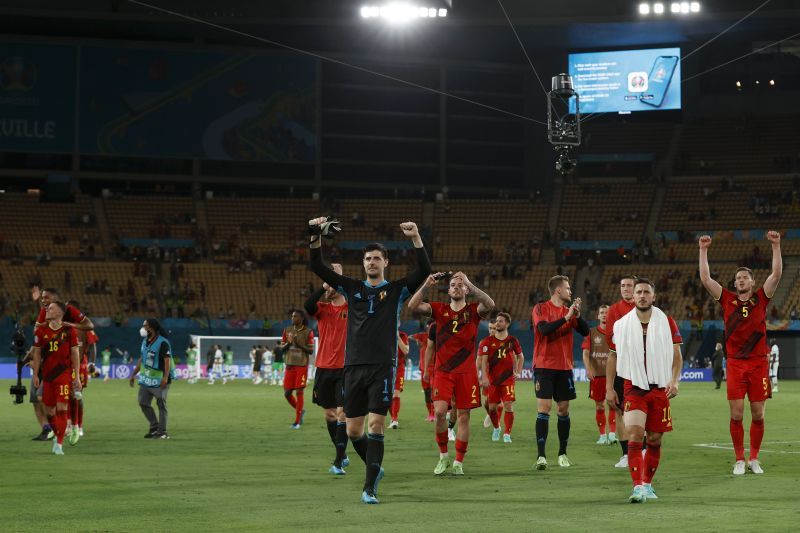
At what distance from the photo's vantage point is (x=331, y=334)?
14.9 metres

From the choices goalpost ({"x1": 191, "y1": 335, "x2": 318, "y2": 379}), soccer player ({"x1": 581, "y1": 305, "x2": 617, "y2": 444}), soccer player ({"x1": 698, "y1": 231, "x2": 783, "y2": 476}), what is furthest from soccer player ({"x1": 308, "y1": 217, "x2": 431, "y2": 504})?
goalpost ({"x1": 191, "y1": 335, "x2": 318, "y2": 379})

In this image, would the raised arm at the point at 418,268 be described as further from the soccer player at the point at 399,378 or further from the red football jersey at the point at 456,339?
the soccer player at the point at 399,378

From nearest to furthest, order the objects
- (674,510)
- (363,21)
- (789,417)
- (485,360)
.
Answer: (674,510) < (485,360) < (789,417) < (363,21)

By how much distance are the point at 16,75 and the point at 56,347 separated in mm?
50709

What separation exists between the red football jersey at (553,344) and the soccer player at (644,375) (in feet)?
12.0

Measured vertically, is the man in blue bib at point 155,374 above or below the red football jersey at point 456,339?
below

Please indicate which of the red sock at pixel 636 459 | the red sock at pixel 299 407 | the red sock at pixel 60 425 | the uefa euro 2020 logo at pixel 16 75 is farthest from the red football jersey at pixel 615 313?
the uefa euro 2020 logo at pixel 16 75

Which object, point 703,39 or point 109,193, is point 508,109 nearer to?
point 703,39

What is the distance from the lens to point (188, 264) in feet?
203

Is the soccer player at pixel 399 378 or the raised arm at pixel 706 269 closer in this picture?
the raised arm at pixel 706 269

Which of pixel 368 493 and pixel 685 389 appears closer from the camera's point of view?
pixel 368 493

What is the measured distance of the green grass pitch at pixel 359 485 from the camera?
372 inches

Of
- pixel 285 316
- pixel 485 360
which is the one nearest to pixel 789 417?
pixel 485 360

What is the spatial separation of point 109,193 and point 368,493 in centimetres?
5831
